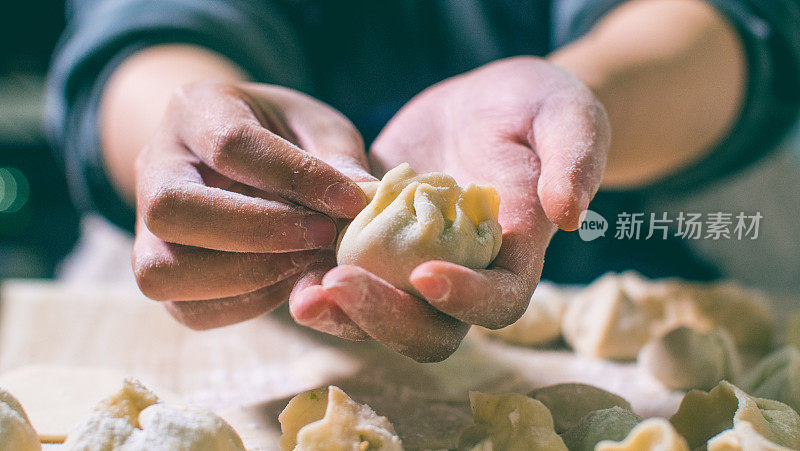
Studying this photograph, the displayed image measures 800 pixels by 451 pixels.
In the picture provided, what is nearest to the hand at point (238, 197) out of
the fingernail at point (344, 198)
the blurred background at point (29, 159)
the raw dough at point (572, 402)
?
the fingernail at point (344, 198)

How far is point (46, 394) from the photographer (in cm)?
91

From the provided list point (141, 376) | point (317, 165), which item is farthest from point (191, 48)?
point (317, 165)

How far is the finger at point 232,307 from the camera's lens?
80 centimetres

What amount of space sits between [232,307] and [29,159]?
279 cm

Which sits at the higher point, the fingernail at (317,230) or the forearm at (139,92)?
the fingernail at (317,230)

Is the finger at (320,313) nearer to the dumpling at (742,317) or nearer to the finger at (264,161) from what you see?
the finger at (264,161)

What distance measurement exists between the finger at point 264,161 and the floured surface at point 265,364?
31 cm

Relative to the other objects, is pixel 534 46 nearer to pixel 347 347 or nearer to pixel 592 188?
pixel 347 347

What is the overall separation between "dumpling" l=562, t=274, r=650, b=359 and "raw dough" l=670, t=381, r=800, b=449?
0.42 meters

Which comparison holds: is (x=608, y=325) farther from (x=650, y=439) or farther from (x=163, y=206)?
(x=163, y=206)

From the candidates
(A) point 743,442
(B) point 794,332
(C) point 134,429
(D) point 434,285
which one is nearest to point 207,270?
(C) point 134,429

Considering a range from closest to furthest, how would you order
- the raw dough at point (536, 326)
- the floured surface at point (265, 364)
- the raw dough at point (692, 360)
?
the floured surface at point (265, 364), the raw dough at point (692, 360), the raw dough at point (536, 326)

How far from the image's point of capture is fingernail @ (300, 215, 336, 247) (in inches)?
25.6

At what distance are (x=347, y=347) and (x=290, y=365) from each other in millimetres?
118
